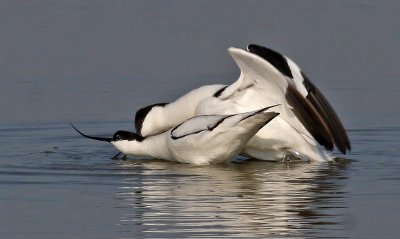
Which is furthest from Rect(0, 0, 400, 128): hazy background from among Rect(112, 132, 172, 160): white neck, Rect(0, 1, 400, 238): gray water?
Rect(112, 132, 172, 160): white neck

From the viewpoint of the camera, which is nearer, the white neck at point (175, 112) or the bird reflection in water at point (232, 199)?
the bird reflection in water at point (232, 199)

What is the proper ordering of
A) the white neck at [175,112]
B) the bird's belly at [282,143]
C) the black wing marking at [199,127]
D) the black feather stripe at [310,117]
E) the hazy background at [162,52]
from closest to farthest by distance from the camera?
the black wing marking at [199,127] < the black feather stripe at [310,117] < the bird's belly at [282,143] < the white neck at [175,112] < the hazy background at [162,52]

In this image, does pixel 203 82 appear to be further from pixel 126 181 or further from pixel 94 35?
pixel 126 181

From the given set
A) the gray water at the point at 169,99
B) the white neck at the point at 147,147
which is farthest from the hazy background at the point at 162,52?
the white neck at the point at 147,147

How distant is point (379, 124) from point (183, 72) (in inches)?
117

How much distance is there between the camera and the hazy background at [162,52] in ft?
55.6

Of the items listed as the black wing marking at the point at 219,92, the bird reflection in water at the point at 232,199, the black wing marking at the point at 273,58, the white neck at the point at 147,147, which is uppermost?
the black wing marking at the point at 273,58

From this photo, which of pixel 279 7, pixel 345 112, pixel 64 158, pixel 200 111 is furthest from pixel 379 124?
pixel 279 7

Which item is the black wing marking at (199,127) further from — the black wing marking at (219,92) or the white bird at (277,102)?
the black wing marking at (219,92)

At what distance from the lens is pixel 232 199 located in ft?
39.0

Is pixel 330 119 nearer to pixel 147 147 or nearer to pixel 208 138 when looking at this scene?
pixel 208 138

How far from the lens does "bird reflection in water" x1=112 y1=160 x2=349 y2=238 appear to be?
10492 millimetres

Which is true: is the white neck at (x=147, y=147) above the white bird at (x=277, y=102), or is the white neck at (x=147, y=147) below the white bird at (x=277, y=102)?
below

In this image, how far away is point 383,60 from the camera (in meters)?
18.2
